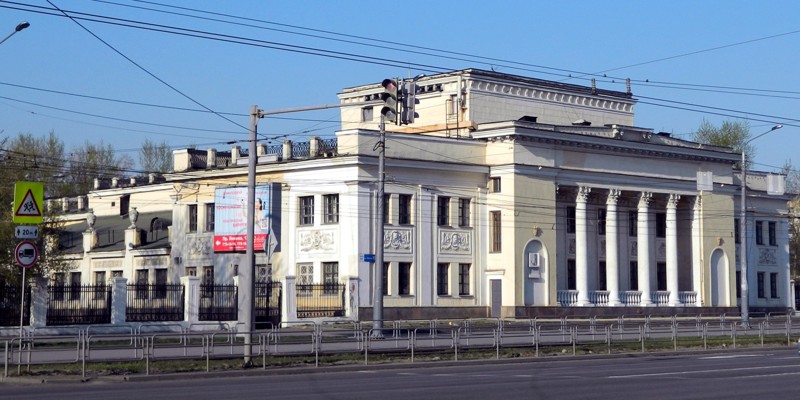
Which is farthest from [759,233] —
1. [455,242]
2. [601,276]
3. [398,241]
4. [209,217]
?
[209,217]

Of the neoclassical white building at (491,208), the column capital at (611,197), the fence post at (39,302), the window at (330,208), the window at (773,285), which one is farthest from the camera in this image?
Result: the window at (773,285)

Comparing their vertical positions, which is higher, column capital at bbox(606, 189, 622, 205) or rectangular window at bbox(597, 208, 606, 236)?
column capital at bbox(606, 189, 622, 205)

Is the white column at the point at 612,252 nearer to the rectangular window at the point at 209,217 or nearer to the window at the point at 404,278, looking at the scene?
the window at the point at 404,278

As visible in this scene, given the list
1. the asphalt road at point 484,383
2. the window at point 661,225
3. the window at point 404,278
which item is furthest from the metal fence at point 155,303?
the window at point 661,225

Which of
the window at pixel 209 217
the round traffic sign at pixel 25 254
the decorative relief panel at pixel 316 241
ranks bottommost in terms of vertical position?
the round traffic sign at pixel 25 254

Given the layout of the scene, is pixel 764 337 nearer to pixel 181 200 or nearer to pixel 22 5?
pixel 22 5

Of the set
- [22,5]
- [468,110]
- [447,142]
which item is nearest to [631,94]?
[468,110]

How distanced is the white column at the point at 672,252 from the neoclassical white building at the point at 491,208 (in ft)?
0.33

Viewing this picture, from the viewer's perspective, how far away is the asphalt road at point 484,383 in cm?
2231

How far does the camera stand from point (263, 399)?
71.4 feet

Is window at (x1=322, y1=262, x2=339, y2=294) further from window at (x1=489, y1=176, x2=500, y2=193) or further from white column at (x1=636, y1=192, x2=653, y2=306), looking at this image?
white column at (x1=636, y1=192, x2=653, y2=306)

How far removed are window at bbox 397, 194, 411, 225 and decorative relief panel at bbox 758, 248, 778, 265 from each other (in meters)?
32.8

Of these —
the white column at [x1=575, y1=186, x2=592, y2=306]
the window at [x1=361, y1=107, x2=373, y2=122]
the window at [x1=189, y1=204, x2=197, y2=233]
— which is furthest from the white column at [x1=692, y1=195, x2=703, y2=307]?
the window at [x1=189, y1=204, x2=197, y2=233]

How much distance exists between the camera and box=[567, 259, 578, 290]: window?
238ft
